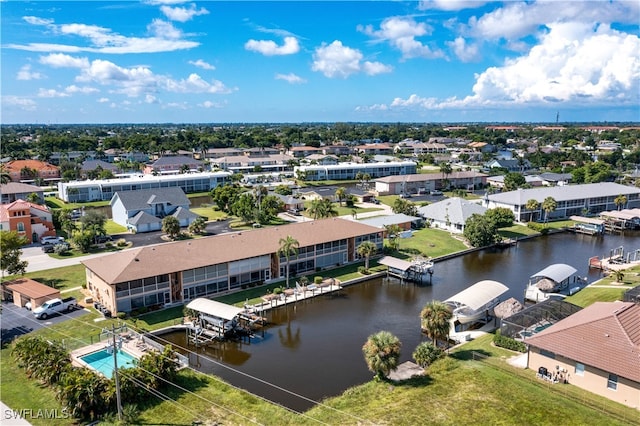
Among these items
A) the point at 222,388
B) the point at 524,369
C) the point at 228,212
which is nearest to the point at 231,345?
the point at 222,388

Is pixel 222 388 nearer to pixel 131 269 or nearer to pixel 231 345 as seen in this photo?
pixel 231 345

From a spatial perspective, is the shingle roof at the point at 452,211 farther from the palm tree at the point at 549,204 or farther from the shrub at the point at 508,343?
the shrub at the point at 508,343

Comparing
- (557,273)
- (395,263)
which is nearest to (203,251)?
(395,263)

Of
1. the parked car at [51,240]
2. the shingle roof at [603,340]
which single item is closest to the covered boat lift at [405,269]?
the shingle roof at [603,340]

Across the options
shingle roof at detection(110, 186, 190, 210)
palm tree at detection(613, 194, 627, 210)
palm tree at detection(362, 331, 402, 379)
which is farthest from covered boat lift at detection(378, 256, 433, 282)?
palm tree at detection(613, 194, 627, 210)

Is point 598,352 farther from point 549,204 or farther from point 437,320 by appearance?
point 549,204

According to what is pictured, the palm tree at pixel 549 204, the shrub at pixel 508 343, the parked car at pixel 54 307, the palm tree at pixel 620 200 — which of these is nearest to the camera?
the shrub at pixel 508 343
